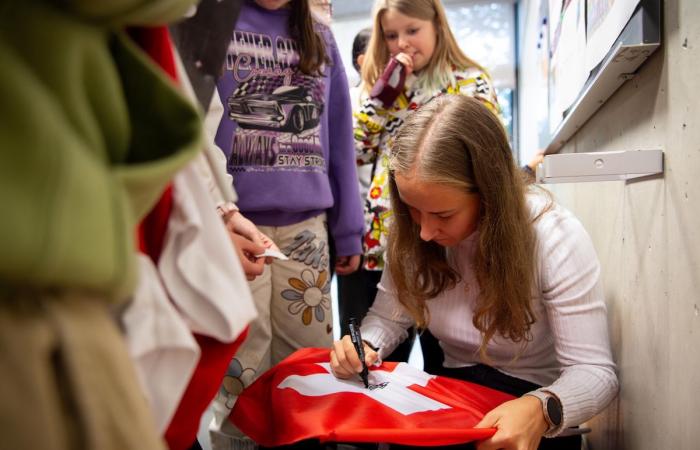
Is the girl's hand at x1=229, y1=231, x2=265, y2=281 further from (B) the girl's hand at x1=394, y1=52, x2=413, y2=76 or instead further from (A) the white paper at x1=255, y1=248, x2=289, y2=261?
(B) the girl's hand at x1=394, y1=52, x2=413, y2=76

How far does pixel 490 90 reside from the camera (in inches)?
→ 57.9

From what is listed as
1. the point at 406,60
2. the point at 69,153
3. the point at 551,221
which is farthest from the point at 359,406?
the point at 406,60

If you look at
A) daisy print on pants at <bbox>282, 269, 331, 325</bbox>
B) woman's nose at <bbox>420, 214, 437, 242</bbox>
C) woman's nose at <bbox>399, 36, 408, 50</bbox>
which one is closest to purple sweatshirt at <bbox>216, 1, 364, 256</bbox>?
daisy print on pants at <bbox>282, 269, 331, 325</bbox>

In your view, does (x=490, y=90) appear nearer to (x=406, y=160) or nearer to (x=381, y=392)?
(x=406, y=160)

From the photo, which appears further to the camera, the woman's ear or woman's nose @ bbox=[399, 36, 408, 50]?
the woman's ear

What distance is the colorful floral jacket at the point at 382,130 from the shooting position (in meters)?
1.45

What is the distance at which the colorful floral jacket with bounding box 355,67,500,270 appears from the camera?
4.75ft

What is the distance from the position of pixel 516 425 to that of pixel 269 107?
2.28 feet

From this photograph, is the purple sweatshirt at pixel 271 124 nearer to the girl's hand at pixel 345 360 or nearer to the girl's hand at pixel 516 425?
the girl's hand at pixel 345 360

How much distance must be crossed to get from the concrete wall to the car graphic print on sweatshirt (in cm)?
58

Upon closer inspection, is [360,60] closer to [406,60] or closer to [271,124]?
[406,60]

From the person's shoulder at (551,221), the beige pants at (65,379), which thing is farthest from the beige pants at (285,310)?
the beige pants at (65,379)

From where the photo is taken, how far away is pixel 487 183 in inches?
36.0

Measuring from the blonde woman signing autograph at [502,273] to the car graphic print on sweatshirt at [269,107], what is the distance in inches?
8.2
